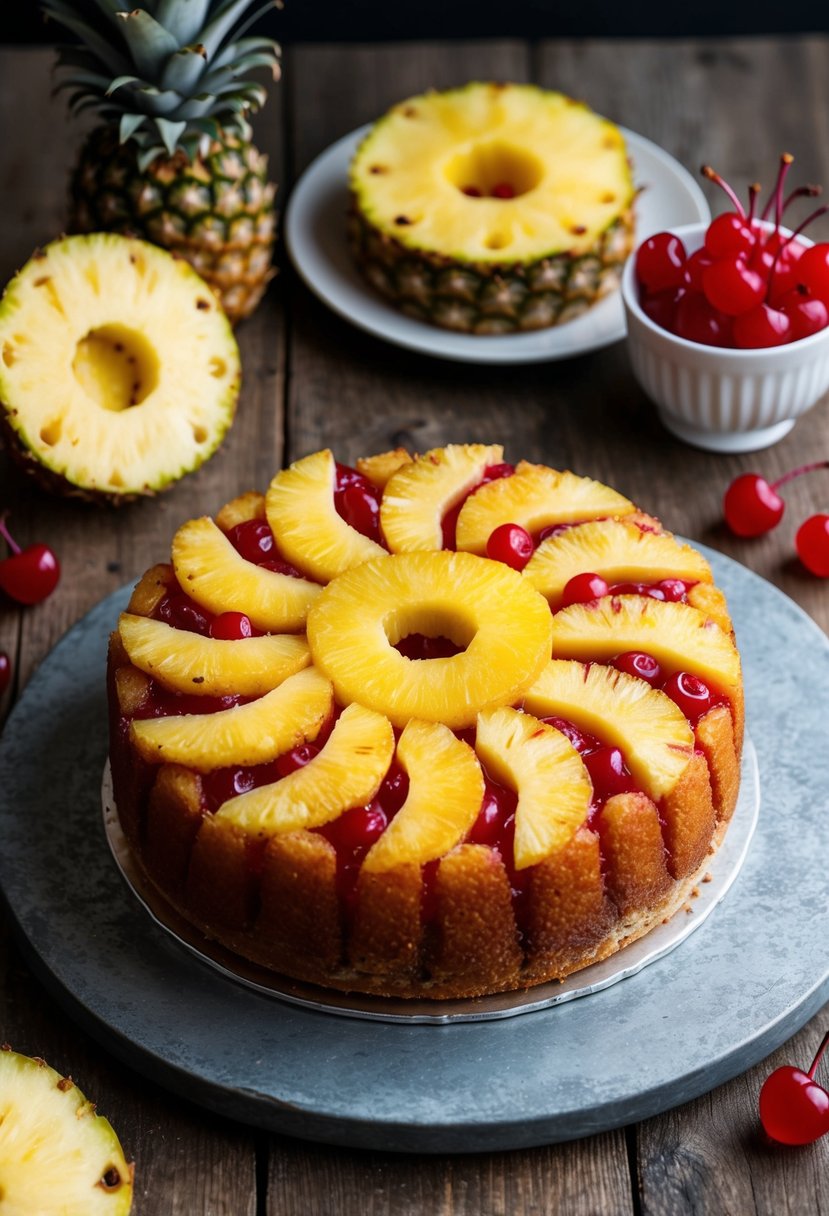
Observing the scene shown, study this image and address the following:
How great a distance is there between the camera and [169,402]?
10.2 ft

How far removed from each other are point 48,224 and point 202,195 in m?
0.75

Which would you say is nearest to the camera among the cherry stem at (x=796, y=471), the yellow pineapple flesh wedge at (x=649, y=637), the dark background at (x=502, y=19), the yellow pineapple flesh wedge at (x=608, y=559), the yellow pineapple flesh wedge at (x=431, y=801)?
the yellow pineapple flesh wedge at (x=431, y=801)

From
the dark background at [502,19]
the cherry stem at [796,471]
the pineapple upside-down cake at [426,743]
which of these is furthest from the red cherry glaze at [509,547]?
the dark background at [502,19]

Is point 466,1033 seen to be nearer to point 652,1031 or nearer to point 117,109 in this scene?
point 652,1031

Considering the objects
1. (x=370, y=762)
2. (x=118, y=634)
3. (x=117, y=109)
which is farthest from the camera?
(x=117, y=109)

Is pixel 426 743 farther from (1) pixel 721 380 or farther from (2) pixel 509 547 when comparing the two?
(1) pixel 721 380

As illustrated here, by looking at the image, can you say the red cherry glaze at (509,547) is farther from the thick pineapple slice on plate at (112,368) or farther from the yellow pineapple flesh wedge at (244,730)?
the thick pineapple slice on plate at (112,368)

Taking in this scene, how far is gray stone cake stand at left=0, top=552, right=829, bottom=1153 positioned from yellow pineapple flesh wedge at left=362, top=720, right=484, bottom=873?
31cm

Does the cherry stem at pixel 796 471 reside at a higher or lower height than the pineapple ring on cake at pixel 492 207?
lower

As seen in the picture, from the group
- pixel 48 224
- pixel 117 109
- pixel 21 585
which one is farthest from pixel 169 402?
pixel 48 224

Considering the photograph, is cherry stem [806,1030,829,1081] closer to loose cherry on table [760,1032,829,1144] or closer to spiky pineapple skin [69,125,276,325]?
loose cherry on table [760,1032,829,1144]

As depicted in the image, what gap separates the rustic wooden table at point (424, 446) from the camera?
2184mm

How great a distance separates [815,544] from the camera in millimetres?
3100

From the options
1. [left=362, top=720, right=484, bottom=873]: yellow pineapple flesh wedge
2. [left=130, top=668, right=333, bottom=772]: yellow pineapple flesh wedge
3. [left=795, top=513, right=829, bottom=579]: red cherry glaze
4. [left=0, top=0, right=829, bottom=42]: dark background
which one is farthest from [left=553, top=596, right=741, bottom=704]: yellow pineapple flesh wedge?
[left=0, top=0, right=829, bottom=42]: dark background
